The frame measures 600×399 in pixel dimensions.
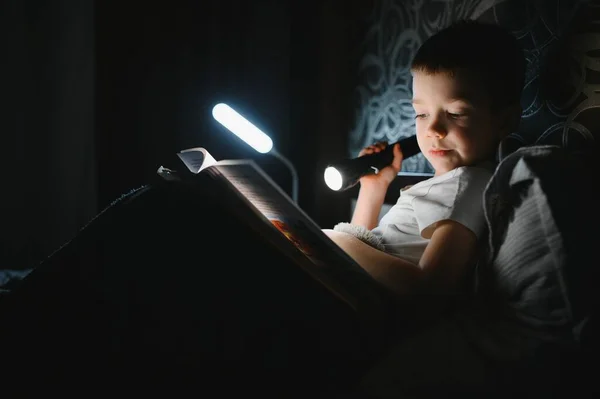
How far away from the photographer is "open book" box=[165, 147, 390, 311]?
732 millimetres

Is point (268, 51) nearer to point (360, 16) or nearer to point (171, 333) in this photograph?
point (360, 16)

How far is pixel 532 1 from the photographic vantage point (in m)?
1.21

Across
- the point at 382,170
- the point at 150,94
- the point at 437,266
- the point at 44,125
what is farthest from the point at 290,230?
the point at 44,125

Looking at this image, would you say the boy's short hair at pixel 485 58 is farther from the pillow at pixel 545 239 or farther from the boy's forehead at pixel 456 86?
the pillow at pixel 545 239

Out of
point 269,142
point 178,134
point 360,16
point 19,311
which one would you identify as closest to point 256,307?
point 19,311

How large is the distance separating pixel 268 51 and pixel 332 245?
1870 millimetres

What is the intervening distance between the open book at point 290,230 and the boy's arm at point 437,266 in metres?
0.07

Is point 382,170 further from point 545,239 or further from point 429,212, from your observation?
point 545,239

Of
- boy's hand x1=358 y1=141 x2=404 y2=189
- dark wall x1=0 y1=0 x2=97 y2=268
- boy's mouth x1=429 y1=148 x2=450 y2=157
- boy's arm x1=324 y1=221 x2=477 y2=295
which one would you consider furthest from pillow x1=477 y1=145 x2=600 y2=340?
dark wall x1=0 y1=0 x2=97 y2=268

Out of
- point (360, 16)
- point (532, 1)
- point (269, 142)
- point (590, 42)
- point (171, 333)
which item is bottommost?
point (171, 333)

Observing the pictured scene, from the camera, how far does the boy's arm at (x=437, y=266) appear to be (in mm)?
857

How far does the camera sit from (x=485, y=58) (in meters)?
1.06

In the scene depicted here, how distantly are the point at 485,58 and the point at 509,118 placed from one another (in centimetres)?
14

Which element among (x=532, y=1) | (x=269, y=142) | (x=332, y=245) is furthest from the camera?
(x=269, y=142)
